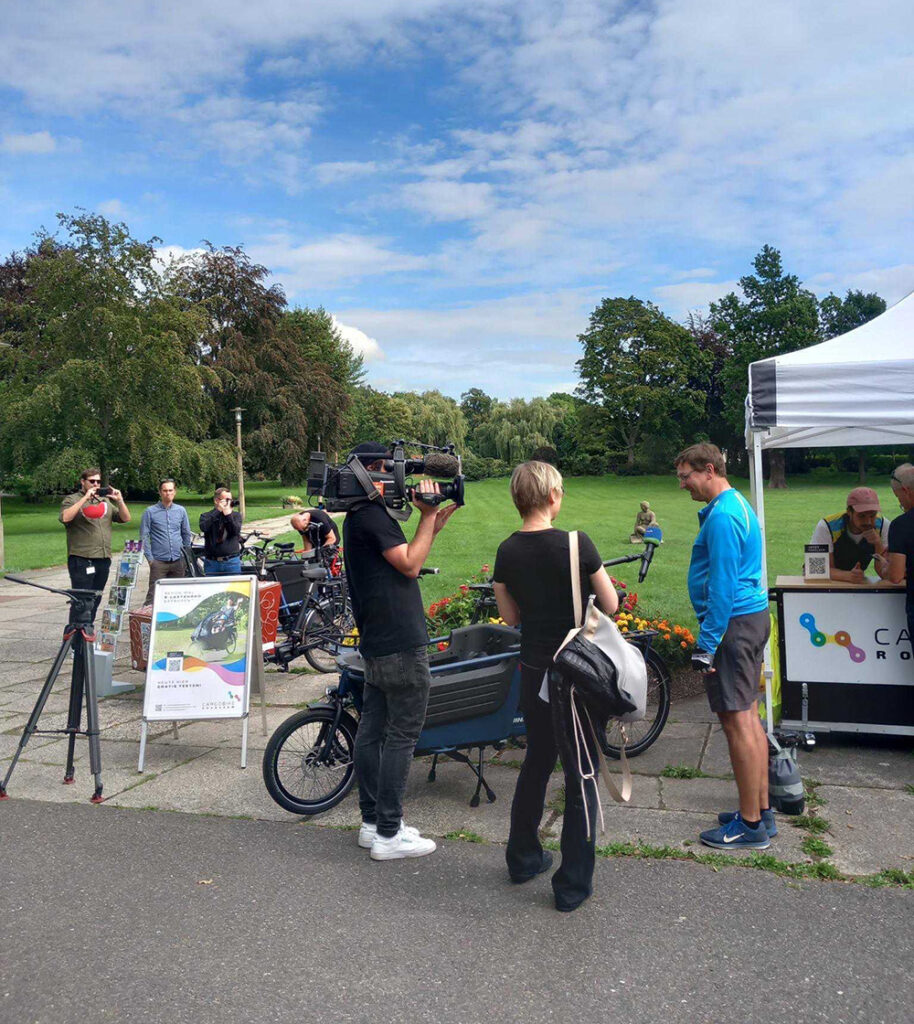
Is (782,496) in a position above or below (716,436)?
below

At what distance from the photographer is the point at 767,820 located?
4.56 m

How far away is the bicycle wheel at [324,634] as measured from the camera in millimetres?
8867

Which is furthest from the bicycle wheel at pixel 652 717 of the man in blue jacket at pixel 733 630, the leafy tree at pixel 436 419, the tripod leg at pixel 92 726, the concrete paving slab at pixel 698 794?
the leafy tree at pixel 436 419

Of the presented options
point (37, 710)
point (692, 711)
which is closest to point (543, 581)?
point (37, 710)

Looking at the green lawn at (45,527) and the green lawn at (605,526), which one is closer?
the green lawn at (605,526)

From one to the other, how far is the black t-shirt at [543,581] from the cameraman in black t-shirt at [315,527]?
21.6ft

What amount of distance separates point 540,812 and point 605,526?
85.8ft

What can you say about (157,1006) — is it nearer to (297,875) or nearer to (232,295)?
(297,875)

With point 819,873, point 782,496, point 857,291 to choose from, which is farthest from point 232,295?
point 819,873

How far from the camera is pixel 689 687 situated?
7656mm

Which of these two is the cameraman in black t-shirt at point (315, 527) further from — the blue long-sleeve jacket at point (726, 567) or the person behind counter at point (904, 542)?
the blue long-sleeve jacket at point (726, 567)

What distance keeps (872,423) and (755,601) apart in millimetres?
1821

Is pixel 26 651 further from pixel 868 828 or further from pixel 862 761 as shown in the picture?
pixel 868 828

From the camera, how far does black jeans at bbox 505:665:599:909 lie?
3836 millimetres
